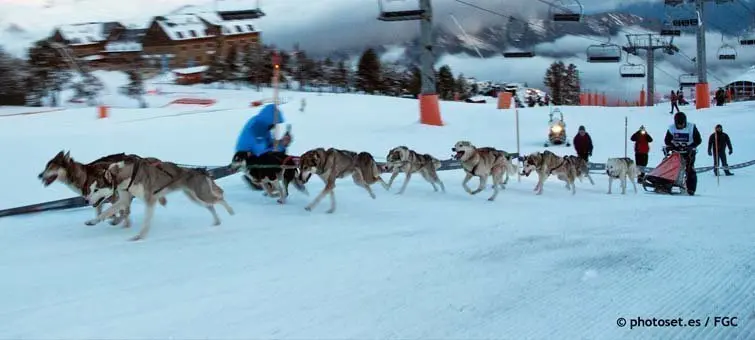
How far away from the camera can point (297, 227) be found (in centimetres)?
747

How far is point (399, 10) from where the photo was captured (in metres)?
21.4

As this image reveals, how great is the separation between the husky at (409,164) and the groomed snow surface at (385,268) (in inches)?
12.7

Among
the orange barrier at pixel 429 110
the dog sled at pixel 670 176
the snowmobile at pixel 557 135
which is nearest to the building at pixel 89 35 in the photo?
the orange barrier at pixel 429 110

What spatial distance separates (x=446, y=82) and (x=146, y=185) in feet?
223

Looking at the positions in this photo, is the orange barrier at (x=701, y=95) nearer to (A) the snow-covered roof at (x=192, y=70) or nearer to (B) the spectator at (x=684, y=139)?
(B) the spectator at (x=684, y=139)

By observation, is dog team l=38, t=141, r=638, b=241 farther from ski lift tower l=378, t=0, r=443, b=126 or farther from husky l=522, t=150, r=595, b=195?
ski lift tower l=378, t=0, r=443, b=126

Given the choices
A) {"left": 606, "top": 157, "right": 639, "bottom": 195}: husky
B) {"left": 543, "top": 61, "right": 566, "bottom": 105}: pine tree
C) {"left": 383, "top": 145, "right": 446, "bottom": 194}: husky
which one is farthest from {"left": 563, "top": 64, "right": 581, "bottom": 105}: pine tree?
→ {"left": 383, "top": 145, "right": 446, "bottom": 194}: husky

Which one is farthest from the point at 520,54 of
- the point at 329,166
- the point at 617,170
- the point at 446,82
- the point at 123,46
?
the point at 446,82

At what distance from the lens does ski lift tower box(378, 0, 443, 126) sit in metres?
21.3

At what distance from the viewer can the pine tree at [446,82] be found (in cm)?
7165

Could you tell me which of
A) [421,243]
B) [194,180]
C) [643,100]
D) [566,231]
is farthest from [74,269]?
[643,100]

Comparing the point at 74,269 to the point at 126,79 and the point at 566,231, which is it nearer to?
the point at 566,231

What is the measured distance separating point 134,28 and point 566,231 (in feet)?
185

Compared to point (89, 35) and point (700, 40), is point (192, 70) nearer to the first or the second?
point (89, 35)
